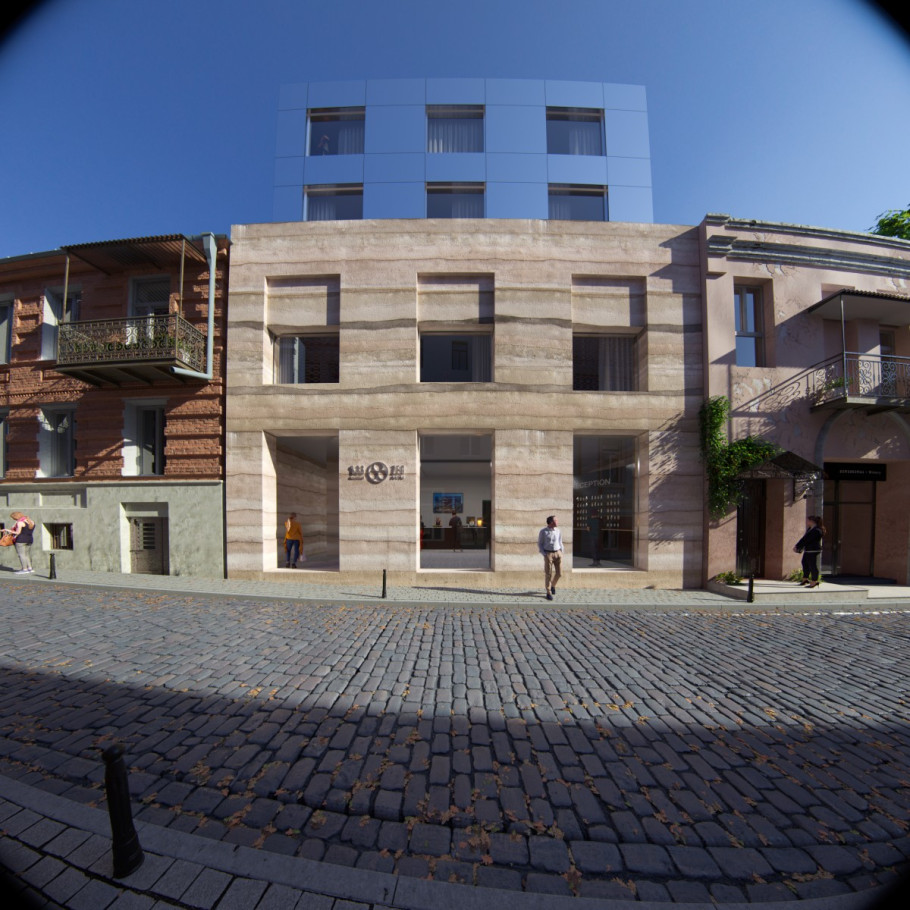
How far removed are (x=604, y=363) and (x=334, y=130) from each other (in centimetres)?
1684

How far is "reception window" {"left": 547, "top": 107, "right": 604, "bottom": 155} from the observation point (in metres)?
17.5

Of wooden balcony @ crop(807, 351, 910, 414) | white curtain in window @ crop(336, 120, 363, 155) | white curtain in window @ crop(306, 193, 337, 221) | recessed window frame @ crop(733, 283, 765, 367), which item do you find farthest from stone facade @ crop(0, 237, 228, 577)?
wooden balcony @ crop(807, 351, 910, 414)

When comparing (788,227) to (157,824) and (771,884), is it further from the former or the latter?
(157,824)

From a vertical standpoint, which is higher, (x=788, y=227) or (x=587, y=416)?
(x=788, y=227)

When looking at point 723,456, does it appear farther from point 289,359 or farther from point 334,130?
point 334,130

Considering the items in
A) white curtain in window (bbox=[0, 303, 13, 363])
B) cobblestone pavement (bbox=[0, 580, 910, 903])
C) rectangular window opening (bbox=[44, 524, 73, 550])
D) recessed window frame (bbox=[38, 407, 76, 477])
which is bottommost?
cobblestone pavement (bbox=[0, 580, 910, 903])

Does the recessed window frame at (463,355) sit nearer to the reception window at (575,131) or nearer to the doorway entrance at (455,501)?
the doorway entrance at (455,501)

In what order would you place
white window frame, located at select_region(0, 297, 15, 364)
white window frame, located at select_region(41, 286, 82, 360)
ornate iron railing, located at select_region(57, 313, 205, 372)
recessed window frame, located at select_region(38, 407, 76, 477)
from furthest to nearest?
white window frame, located at select_region(0, 297, 15, 364) < white window frame, located at select_region(41, 286, 82, 360) < recessed window frame, located at select_region(38, 407, 76, 477) < ornate iron railing, located at select_region(57, 313, 205, 372)

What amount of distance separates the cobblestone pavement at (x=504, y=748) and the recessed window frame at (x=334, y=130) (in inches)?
792

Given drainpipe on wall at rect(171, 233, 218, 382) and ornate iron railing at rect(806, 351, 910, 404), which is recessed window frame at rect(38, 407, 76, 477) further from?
ornate iron railing at rect(806, 351, 910, 404)

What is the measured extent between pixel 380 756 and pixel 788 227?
15.2 meters

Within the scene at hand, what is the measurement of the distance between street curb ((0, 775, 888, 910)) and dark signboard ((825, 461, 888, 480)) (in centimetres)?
1246

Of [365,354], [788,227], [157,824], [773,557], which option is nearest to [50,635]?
[157,824]

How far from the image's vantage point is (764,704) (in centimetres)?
407
